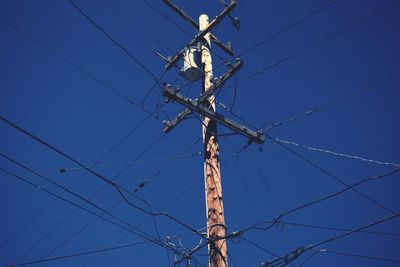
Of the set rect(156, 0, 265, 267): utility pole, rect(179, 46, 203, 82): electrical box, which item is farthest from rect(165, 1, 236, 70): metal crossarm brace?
rect(179, 46, 203, 82): electrical box

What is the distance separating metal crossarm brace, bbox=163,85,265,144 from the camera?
326 inches

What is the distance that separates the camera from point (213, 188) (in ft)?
26.4

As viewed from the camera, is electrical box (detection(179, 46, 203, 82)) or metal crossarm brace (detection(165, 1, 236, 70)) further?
metal crossarm brace (detection(165, 1, 236, 70))

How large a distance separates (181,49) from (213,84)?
139cm

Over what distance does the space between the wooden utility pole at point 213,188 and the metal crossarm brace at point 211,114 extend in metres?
0.24

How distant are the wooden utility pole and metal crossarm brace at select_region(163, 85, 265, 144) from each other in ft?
0.77

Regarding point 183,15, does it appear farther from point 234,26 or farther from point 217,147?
point 217,147

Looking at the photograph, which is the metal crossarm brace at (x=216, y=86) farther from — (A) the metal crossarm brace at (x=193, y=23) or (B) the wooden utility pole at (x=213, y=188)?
(A) the metal crossarm brace at (x=193, y=23)

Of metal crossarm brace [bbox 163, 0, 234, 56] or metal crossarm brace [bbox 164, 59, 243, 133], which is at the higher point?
metal crossarm brace [bbox 163, 0, 234, 56]

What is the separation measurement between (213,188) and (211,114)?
166 centimetres

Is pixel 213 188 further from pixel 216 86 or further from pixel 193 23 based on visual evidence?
pixel 193 23

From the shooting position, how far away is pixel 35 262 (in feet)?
31.7

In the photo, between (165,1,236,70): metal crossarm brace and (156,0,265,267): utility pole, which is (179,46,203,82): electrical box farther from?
(165,1,236,70): metal crossarm brace

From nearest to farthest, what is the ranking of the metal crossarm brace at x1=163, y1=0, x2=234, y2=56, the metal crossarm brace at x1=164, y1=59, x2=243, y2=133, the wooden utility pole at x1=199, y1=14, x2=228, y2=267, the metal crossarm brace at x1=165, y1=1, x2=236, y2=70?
1. the wooden utility pole at x1=199, y1=14, x2=228, y2=267
2. the metal crossarm brace at x1=164, y1=59, x2=243, y2=133
3. the metal crossarm brace at x1=165, y1=1, x2=236, y2=70
4. the metal crossarm brace at x1=163, y1=0, x2=234, y2=56
